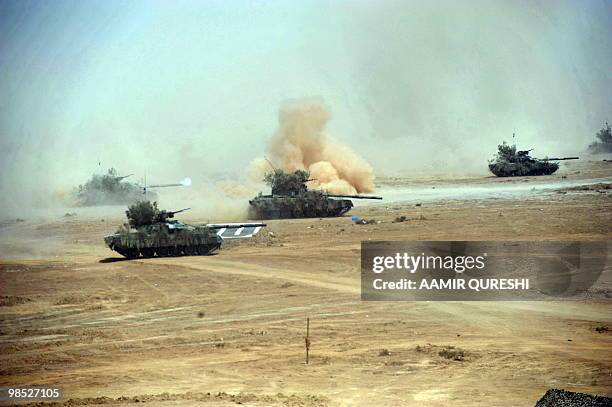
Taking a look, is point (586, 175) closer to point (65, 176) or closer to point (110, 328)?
point (65, 176)

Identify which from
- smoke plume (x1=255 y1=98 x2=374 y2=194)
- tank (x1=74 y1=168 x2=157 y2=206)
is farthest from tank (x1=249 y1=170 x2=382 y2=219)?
tank (x1=74 y1=168 x2=157 y2=206)

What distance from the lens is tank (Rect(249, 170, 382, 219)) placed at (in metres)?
41.8

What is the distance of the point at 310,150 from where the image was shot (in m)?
53.4

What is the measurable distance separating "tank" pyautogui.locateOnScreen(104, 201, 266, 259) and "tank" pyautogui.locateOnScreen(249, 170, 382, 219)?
1076 centimetres

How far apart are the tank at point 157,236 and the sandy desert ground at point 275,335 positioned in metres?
0.56

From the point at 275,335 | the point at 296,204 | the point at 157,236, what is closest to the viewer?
the point at 275,335

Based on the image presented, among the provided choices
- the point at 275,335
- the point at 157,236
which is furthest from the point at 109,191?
the point at 275,335

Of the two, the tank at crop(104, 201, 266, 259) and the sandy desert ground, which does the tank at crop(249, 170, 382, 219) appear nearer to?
the sandy desert ground

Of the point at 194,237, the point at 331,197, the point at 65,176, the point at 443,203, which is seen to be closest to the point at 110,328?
the point at 194,237

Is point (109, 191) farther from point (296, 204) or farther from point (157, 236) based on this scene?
point (157, 236)

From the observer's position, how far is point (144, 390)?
14.0 m

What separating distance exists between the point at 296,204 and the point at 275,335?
2437 centimetres

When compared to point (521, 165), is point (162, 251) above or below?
below

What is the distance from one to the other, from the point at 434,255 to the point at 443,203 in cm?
1930
